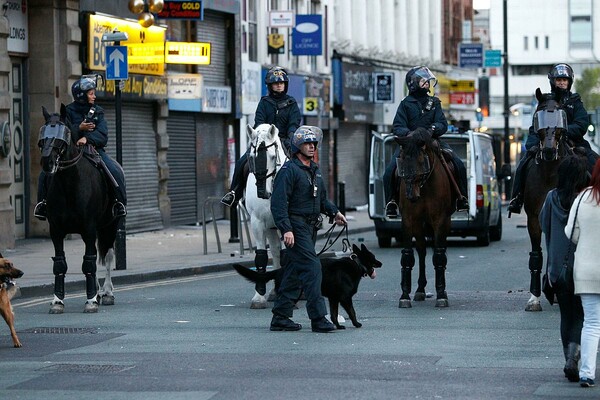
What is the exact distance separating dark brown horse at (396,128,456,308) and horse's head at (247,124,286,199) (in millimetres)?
1374

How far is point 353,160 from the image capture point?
169 feet

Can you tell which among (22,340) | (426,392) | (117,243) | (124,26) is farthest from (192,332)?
(124,26)

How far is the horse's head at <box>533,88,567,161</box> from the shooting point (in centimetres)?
1656

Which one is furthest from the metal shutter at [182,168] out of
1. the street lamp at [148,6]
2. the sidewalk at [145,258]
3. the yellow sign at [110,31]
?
the street lamp at [148,6]

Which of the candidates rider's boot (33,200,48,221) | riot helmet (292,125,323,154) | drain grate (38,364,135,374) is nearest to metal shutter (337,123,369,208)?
rider's boot (33,200,48,221)

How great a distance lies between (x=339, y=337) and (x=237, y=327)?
4.45ft

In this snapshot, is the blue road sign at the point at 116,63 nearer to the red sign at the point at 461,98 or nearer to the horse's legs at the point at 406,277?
the horse's legs at the point at 406,277

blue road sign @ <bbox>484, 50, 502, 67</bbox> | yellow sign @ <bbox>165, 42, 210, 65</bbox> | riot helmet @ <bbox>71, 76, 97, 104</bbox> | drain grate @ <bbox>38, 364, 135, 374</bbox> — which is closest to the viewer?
drain grate @ <bbox>38, 364, 135, 374</bbox>

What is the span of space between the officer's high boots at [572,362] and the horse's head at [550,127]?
18.9 ft

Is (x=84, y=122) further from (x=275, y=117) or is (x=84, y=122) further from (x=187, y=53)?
(x=187, y=53)

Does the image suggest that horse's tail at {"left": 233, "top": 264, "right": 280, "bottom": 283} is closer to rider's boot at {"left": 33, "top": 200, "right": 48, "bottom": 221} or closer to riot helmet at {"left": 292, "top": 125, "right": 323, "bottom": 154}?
riot helmet at {"left": 292, "top": 125, "right": 323, "bottom": 154}

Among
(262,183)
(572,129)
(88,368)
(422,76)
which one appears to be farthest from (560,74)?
(88,368)

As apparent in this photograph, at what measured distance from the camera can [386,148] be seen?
30.0 m

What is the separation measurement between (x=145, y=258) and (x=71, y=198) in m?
8.29
